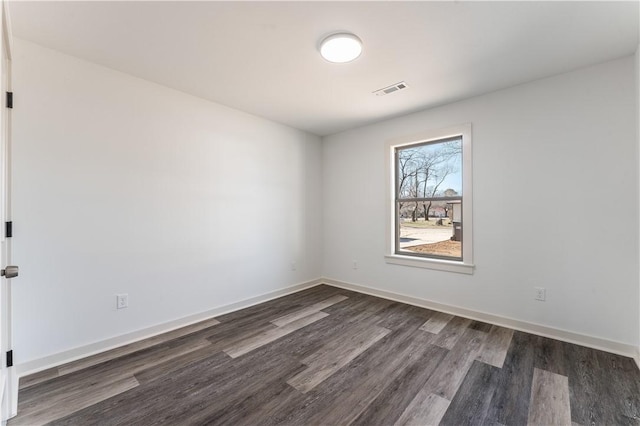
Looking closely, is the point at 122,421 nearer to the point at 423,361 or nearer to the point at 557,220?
the point at 423,361

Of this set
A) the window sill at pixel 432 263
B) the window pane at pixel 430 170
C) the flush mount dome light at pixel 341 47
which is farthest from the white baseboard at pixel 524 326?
the flush mount dome light at pixel 341 47

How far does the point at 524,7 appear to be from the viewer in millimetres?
1749

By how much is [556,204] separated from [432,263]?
4.52ft

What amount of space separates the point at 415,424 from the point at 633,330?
2149mm

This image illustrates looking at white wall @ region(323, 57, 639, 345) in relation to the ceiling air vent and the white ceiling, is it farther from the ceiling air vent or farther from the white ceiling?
the ceiling air vent

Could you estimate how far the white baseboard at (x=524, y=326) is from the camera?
7.53ft

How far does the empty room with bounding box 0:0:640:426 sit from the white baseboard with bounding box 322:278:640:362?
2 cm

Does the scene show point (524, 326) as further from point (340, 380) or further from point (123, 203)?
point (123, 203)

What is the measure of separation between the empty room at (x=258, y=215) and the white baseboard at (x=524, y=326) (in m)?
0.02

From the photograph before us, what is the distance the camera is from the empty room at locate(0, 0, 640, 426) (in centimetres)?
179

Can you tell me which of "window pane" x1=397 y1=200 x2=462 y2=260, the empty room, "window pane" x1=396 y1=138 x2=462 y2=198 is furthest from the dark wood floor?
"window pane" x1=396 y1=138 x2=462 y2=198

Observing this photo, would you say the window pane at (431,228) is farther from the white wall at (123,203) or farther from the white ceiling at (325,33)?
the white wall at (123,203)

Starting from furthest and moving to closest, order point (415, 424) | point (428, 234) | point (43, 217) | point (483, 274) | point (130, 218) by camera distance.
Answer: point (428, 234), point (483, 274), point (130, 218), point (43, 217), point (415, 424)

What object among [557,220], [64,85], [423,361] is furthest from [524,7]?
[64,85]
